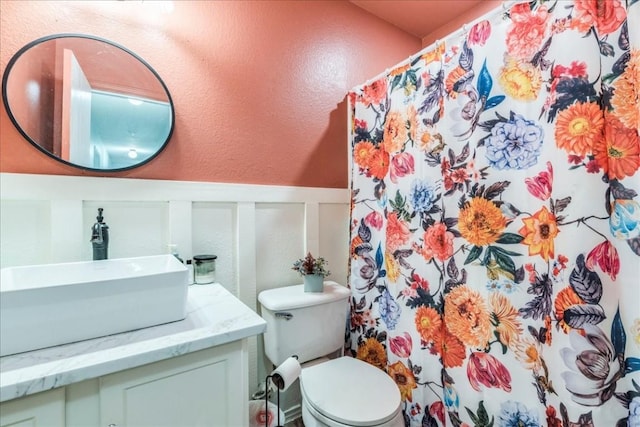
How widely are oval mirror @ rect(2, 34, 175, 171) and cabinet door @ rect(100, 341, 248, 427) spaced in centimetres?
82

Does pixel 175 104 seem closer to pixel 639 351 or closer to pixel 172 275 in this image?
pixel 172 275

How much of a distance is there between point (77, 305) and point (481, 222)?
1.28 metres

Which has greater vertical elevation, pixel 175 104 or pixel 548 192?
pixel 175 104

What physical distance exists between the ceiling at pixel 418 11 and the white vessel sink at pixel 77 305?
1.98 m

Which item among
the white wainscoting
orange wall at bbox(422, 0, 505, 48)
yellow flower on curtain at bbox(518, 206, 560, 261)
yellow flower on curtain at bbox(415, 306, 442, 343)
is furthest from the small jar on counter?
orange wall at bbox(422, 0, 505, 48)

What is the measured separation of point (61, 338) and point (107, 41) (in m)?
1.09

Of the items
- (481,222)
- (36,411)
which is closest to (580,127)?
(481,222)

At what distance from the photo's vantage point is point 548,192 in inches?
36.0

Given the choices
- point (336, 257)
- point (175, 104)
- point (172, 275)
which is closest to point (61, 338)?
point (172, 275)

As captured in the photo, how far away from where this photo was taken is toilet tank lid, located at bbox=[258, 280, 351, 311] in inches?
51.6

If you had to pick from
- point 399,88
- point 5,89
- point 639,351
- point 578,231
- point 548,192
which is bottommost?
point 639,351

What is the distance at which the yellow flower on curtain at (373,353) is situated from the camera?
1.50 metres

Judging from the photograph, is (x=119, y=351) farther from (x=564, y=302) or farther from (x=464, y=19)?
(x=464, y=19)

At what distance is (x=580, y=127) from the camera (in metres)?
0.84
